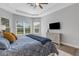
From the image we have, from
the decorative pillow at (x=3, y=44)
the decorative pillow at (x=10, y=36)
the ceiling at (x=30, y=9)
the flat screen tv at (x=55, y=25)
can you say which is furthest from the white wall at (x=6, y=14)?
the flat screen tv at (x=55, y=25)

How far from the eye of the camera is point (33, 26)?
1.37m

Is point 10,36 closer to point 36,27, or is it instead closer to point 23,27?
point 23,27

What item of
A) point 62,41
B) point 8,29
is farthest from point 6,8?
point 62,41

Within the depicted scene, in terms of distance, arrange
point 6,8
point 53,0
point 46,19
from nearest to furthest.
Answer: point 53,0, point 6,8, point 46,19

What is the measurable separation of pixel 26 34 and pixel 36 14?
1.02 ft

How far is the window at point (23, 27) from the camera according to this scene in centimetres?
134

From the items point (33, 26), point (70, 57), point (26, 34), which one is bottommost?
point (70, 57)

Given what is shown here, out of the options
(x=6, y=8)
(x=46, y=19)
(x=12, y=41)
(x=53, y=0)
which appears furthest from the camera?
(x=46, y=19)

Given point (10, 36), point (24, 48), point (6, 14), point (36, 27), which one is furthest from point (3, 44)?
point (36, 27)

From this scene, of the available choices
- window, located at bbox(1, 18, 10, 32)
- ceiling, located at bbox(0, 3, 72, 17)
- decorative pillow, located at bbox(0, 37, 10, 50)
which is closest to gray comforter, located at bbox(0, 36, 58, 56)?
decorative pillow, located at bbox(0, 37, 10, 50)

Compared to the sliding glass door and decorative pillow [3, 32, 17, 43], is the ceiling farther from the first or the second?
decorative pillow [3, 32, 17, 43]

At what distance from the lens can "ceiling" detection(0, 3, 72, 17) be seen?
3.93ft

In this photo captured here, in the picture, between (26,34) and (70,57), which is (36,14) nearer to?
(26,34)

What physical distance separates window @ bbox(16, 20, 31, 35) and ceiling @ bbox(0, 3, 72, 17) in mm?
120
